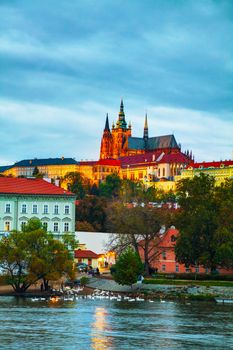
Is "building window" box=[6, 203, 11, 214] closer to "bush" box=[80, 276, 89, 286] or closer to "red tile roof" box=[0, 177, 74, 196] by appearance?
"red tile roof" box=[0, 177, 74, 196]

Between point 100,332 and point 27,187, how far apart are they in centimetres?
6042

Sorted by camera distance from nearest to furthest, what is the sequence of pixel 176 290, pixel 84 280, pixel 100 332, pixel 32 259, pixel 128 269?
pixel 100 332 → pixel 32 259 → pixel 176 290 → pixel 128 269 → pixel 84 280

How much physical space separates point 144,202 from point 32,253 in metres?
34.1

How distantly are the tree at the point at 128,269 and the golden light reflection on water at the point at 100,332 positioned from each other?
20.3m

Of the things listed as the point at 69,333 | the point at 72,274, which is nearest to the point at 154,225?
the point at 72,274

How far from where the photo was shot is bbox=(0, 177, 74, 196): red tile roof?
124 meters

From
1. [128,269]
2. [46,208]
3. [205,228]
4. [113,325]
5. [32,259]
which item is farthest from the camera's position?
[46,208]

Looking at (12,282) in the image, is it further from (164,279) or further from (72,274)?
(164,279)

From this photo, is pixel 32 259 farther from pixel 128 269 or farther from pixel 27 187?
pixel 27 187

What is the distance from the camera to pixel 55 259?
320 feet

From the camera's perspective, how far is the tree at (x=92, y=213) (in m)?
162

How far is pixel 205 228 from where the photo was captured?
105875mm

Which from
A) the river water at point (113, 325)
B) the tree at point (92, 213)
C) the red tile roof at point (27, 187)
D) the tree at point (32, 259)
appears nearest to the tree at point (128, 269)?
the tree at point (32, 259)

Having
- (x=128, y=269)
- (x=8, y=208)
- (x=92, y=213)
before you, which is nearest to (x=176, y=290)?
(x=128, y=269)
